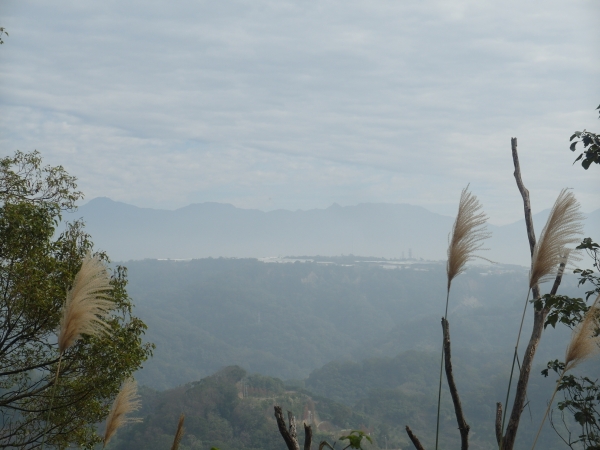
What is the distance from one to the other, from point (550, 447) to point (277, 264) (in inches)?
4045

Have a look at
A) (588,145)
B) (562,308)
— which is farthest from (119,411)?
(588,145)

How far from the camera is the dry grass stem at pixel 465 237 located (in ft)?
5.30

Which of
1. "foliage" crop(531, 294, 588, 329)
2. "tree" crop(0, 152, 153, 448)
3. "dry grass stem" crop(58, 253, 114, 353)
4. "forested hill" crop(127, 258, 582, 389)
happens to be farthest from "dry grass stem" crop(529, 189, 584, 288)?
"forested hill" crop(127, 258, 582, 389)

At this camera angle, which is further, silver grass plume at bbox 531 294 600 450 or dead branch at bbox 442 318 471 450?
dead branch at bbox 442 318 471 450

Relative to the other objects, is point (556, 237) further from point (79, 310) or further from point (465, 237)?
point (79, 310)

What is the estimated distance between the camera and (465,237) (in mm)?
1632

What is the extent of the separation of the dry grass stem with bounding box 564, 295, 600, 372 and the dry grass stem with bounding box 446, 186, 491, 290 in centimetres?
37

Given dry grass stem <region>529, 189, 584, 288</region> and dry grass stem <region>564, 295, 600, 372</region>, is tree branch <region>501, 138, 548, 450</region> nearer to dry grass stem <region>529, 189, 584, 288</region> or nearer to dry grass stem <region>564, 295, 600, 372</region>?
dry grass stem <region>529, 189, 584, 288</region>

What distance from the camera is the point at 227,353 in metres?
78.8

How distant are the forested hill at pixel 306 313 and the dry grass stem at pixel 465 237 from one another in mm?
56346

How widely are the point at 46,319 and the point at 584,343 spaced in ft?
13.1

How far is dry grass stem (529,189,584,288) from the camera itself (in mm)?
1474

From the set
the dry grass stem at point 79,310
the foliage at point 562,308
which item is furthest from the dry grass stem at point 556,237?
the dry grass stem at point 79,310

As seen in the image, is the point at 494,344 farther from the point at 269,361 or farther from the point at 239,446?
the point at 239,446
